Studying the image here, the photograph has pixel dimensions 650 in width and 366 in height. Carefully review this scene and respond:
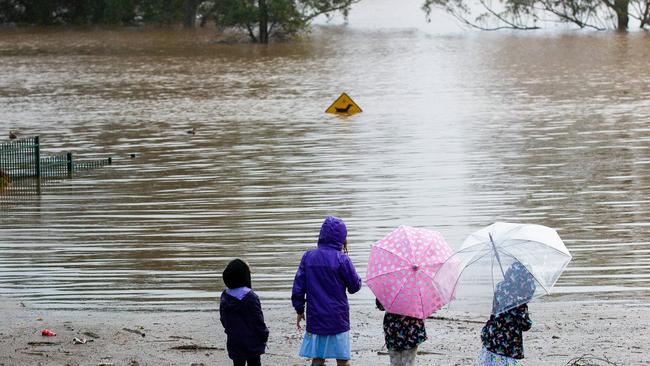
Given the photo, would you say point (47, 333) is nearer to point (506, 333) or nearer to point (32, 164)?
point (506, 333)

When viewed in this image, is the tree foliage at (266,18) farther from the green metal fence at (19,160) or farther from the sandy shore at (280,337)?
the sandy shore at (280,337)

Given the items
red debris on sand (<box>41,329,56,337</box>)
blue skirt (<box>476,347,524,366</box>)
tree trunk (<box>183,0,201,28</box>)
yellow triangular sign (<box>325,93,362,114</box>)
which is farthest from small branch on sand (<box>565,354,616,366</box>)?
tree trunk (<box>183,0,201,28</box>)

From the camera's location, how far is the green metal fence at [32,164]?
22.0 m

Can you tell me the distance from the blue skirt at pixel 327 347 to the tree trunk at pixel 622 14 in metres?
72.5

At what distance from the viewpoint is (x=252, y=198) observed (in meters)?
19.0

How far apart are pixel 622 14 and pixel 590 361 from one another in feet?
238

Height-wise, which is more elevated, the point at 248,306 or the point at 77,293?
the point at 248,306

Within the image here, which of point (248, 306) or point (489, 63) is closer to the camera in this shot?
point (248, 306)

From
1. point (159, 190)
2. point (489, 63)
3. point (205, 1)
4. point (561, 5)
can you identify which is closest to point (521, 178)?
point (159, 190)

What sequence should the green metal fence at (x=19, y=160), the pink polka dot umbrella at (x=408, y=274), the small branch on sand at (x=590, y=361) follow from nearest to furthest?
the pink polka dot umbrella at (x=408, y=274) < the small branch on sand at (x=590, y=361) < the green metal fence at (x=19, y=160)

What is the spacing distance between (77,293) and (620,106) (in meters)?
24.6

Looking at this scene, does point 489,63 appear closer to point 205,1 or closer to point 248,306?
point 205,1

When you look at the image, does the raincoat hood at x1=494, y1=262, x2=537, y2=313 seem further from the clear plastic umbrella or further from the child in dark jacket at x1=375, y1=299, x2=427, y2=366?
the child in dark jacket at x1=375, y1=299, x2=427, y2=366

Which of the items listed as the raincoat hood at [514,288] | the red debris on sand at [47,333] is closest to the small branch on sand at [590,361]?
the raincoat hood at [514,288]
